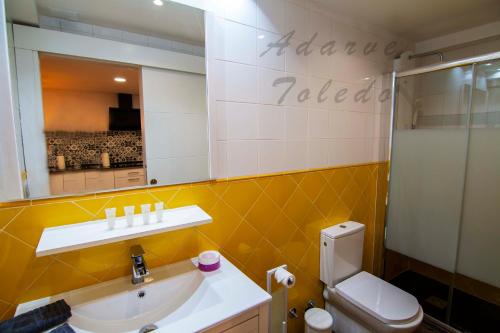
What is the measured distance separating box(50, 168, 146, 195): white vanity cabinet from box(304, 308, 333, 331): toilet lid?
1310 millimetres

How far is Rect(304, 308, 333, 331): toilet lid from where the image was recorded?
1488 mm

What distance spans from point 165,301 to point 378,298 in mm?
1280

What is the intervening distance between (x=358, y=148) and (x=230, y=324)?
1.55 metres

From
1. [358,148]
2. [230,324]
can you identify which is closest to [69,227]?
[230,324]

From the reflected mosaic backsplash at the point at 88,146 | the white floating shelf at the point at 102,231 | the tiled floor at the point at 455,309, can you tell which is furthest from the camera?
the tiled floor at the point at 455,309

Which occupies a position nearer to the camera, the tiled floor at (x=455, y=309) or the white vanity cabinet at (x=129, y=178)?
the white vanity cabinet at (x=129, y=178)

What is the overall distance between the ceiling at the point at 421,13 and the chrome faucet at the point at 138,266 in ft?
5.56

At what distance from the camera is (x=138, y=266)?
960 millimetres

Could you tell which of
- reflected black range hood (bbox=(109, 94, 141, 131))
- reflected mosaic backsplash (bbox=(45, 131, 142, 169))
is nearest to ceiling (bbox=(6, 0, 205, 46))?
reflected black range hood (bbox=(109, 94, 141, 131))

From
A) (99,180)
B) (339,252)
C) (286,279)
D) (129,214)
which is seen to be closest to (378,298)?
(339,252)

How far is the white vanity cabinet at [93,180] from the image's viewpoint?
2.96 feet

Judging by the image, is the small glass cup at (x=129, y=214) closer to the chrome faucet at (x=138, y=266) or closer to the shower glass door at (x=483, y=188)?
the chrome faucet at (x=138, y=266)

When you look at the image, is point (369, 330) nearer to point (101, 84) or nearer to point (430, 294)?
point (430, 294)

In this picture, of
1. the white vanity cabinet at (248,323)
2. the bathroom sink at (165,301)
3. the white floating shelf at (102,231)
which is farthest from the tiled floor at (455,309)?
the white floating shelf at (102,231)
